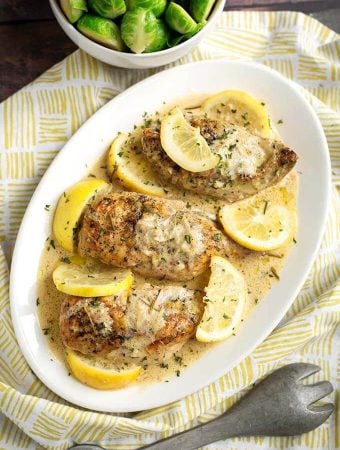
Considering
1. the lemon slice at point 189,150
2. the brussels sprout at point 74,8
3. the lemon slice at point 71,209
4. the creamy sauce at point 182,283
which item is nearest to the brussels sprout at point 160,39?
the brussels sprout at point 74,8

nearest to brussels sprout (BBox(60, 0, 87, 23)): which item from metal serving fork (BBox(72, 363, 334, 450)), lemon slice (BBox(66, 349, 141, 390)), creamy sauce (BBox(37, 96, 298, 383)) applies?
creamy sauce (BBox(37, 96, 298, 383))

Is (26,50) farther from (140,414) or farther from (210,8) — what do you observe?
(140,414)

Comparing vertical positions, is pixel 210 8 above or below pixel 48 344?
above

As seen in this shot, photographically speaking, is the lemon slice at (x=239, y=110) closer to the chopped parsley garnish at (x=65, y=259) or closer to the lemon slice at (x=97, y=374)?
the chopped parsley garnish at (x=65, y=259)

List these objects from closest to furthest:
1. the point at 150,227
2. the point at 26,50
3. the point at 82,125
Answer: the point at 150,227
the point at 82,125
the point at 26,50

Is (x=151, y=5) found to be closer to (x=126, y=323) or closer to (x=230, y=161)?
(x=230, y=161)

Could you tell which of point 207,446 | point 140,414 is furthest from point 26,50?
point 207,446

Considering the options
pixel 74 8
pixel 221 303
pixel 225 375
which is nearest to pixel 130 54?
pixel 74 8
